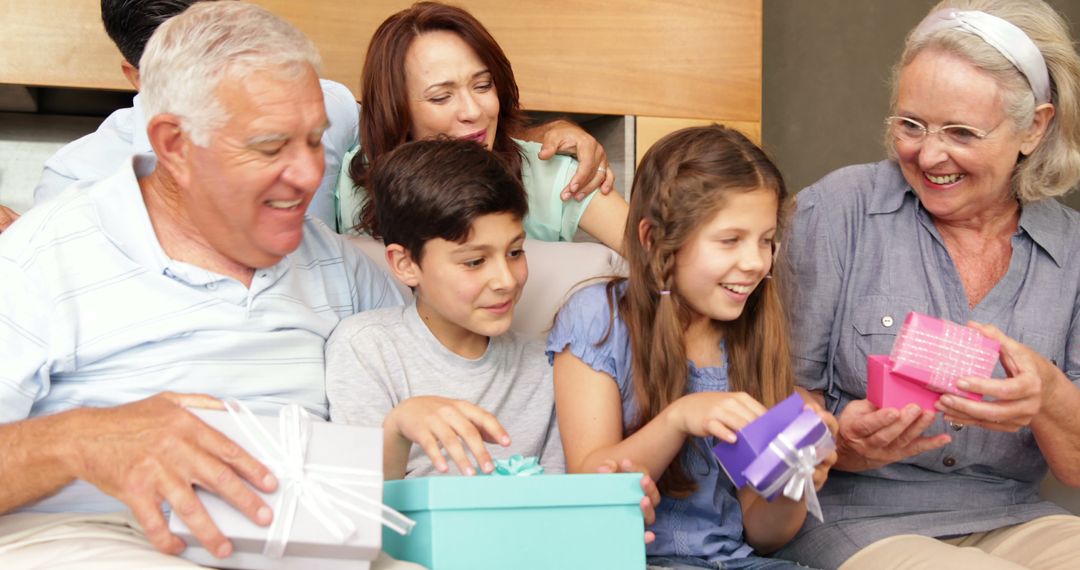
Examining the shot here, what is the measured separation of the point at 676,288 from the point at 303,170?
561 mm

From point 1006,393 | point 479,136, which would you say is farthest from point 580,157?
point 1006,393

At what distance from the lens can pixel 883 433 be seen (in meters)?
1.48

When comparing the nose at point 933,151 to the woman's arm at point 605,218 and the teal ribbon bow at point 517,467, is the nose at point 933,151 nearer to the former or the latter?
the woman's arm at point 605,218

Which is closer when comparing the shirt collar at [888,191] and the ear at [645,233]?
the ear at [645,233]

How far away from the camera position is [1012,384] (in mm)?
1459

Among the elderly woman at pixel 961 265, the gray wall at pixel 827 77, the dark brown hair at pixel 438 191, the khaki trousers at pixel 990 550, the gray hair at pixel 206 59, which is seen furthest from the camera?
the gray wall at pixel 827 77

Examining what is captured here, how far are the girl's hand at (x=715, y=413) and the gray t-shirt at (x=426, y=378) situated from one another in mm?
282

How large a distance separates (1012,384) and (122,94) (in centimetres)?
201

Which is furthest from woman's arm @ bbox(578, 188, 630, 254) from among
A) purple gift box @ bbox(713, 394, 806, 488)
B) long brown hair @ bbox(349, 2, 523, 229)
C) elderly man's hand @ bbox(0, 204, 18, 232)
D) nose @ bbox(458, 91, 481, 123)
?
elderly man's hand @ bbox(0, 204, 18, 232)

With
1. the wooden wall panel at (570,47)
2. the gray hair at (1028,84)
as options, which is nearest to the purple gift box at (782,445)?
the gray hair at (1028,84)

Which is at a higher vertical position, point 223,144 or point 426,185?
point 223,144

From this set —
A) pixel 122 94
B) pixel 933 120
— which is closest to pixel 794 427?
pixel 933 120

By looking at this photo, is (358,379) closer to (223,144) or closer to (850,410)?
(223,144)

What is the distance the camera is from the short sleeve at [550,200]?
209cm
